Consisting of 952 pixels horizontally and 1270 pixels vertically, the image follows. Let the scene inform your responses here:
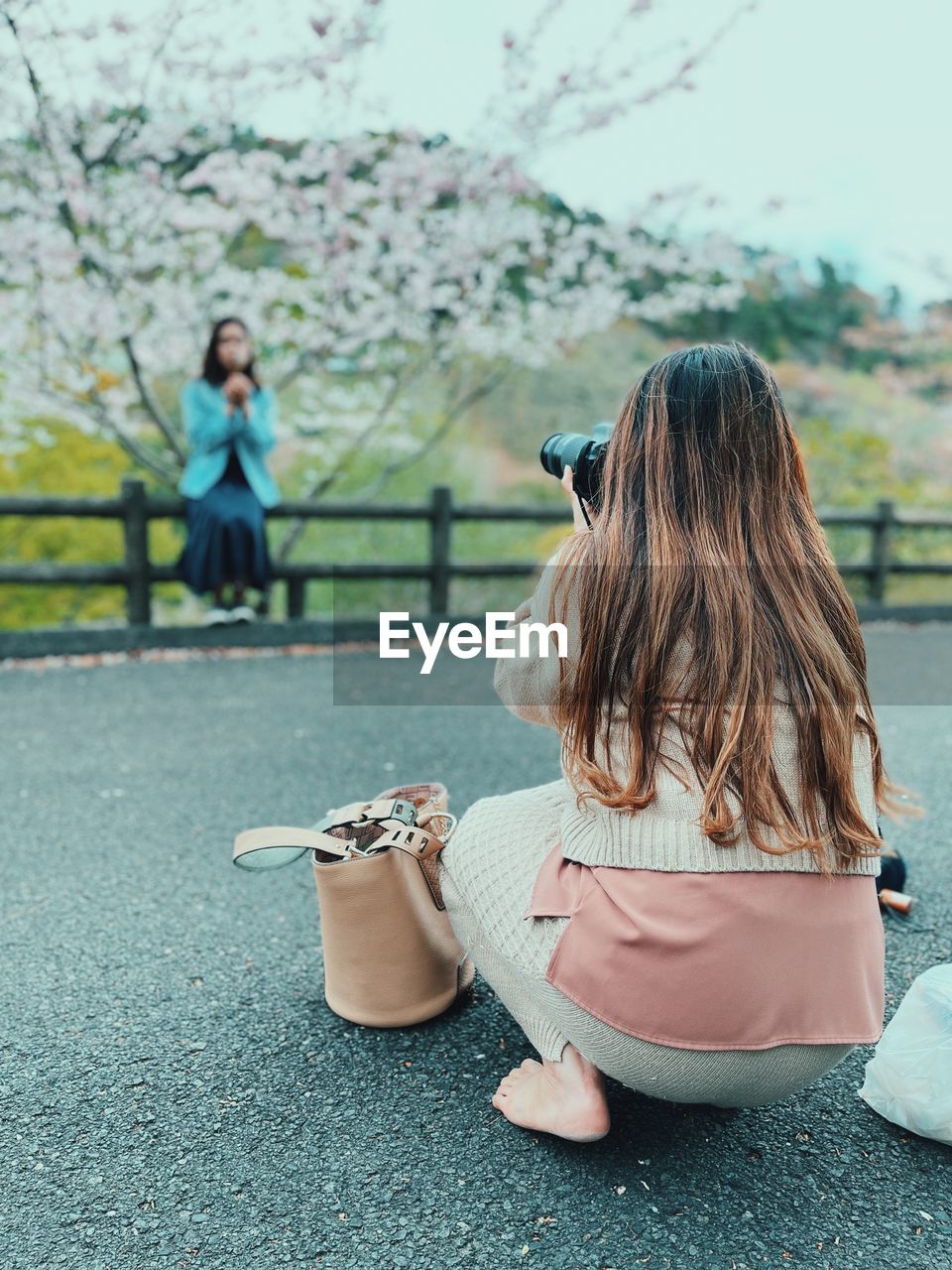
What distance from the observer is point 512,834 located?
1521 mm

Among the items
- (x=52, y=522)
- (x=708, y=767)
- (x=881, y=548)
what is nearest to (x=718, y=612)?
(x=708, y=767)

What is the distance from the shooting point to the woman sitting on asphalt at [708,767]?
49.4 inches

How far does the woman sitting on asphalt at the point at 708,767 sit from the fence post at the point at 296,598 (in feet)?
15.1

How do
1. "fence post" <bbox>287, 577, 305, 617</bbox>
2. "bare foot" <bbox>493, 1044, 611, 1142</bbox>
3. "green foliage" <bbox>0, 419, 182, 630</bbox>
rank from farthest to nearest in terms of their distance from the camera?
1. "green foliage" <bbox>0, 419, 182, 630</bbox>
2. "fence post" <bbox>287, 577, 305, 617</bbox>
3. "bare foot" <bbox>493, 1044, 611, 1142</bbox>

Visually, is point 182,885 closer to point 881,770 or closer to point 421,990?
point 421,990

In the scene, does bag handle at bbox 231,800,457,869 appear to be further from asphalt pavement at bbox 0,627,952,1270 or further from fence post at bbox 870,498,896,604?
fence post at bbox 870,498,896,604

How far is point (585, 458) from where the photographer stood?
1495mm

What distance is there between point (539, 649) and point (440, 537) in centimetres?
472

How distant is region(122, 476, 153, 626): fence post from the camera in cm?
525

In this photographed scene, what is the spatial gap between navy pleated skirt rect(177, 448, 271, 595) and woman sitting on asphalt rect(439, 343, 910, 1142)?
410 cm

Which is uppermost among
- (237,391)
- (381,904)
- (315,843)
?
A: (237,391)

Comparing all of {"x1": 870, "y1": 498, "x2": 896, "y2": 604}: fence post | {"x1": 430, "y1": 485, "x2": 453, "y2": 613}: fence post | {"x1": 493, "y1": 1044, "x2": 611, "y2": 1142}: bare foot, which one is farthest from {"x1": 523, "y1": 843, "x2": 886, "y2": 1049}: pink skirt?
{"x1": 870, "y1": 498, "x2": 896, "y2": 604}: fence post

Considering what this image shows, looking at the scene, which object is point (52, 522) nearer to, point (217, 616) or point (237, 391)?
point (217, 616)

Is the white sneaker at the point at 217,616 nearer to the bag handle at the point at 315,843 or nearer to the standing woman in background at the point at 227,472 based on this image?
the standing woman in background at the point at 227,472
